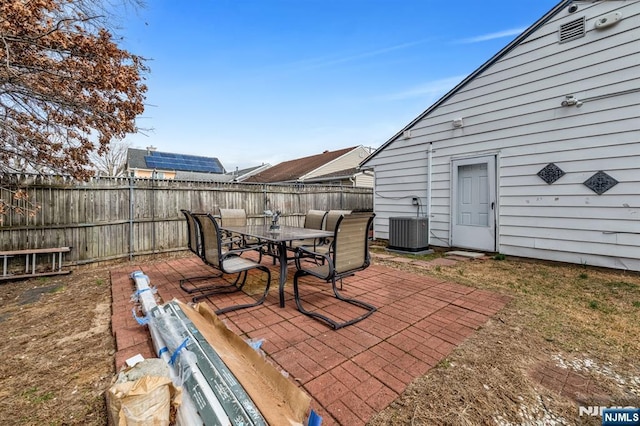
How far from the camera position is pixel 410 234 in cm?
611

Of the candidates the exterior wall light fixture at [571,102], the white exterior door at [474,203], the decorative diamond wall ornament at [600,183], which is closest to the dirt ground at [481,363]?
the decorative diamond wall ornament at [600,183]

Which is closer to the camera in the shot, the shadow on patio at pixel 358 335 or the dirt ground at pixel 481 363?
the dirt ground at pixel 481 363

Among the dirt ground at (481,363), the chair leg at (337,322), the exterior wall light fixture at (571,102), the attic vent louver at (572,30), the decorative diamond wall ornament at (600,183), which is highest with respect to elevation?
the attic vent louver at (572,30)

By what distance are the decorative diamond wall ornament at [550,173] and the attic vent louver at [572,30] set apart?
7.34ft

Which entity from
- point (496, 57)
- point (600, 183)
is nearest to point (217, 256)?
point (600, 183)

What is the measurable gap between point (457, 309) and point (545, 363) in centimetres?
100

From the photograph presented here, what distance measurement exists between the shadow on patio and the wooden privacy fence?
195 cm

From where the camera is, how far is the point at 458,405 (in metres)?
1.61

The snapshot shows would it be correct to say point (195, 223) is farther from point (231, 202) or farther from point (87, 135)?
point (231, 202)

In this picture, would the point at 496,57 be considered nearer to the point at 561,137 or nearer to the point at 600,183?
the point at 561,137

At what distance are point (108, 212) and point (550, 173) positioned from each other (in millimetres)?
8621

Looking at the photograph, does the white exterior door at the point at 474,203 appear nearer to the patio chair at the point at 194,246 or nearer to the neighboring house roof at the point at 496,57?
the neighboring house roof at the point at 496,57

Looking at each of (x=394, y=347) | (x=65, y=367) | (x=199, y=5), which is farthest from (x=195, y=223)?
(x=199, y=5)

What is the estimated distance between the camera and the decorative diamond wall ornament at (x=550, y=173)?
493 cm
